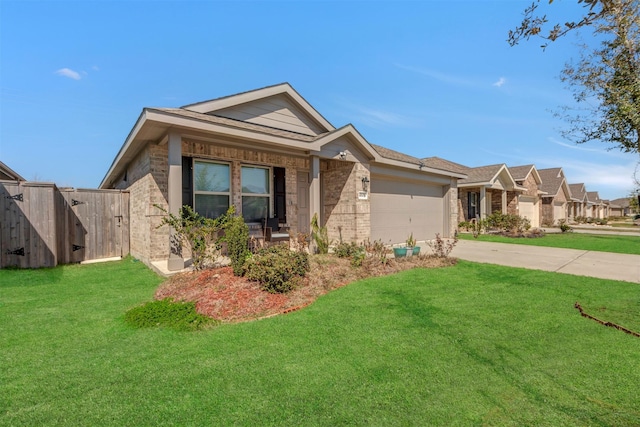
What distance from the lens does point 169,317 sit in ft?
13.0

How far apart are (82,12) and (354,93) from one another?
34.1 feet

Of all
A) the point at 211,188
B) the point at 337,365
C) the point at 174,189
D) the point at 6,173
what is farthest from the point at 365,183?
the point at 6,173

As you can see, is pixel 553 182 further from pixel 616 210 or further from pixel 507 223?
pixel 616 210

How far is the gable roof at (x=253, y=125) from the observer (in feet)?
20.2

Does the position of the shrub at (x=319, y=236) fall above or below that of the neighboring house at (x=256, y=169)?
below

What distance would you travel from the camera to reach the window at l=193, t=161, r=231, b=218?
7.76m

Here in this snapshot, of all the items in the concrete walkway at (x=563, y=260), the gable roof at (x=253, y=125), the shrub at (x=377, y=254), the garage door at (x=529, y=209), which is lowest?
the concrete walkway at (x=563, y=260)

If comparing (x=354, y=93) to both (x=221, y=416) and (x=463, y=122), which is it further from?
(x=221, y=416)

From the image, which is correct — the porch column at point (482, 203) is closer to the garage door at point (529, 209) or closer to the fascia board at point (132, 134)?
the garage door at point (529, 209)

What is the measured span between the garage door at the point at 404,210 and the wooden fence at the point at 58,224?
8479 mm

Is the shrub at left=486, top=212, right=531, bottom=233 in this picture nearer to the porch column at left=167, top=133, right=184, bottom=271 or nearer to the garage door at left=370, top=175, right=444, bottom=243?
the garage door at left=370, top=175, right=444, bottom=243

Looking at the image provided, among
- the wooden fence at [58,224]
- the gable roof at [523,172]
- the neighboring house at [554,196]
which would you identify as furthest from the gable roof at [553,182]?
the wooden fence at [58,224]

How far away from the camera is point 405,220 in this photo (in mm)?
12367

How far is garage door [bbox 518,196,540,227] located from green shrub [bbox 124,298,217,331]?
81.1ft
